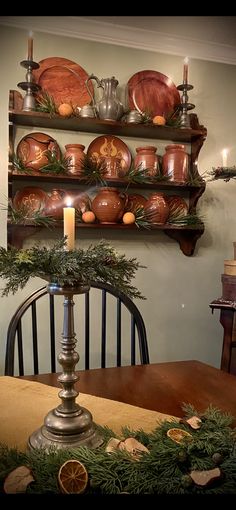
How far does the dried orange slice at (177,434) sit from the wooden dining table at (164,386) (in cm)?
17

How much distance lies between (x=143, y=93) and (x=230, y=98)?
1.76ft

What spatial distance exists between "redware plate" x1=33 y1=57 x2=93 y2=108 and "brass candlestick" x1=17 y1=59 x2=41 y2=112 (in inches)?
4.6

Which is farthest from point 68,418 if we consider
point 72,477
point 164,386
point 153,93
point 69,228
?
point 153,93

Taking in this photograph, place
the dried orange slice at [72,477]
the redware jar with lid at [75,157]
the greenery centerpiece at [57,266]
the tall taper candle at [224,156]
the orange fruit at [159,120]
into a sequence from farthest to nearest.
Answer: the tall taper candle at [224,156] → the orange fruit at [159,120] → the redware jar with lid at [75,157] → the greenery centerpiece at [57,266] → the dried orange slice at [72,477]

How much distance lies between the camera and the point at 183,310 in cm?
215

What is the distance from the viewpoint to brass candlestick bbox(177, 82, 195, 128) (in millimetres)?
1954

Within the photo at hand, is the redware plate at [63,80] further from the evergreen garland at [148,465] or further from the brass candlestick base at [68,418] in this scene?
the evergreen garland at [148,465]

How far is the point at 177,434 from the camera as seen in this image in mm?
581

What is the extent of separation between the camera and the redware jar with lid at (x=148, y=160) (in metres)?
1.92

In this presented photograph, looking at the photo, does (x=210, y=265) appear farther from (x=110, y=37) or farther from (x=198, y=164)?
(x=110, y=37)

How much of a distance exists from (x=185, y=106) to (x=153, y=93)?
0.19 metres

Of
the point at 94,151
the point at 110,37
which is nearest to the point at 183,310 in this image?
the point at 94,151

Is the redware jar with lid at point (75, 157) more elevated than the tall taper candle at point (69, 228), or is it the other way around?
the redware jar with lid at point (75, 157)

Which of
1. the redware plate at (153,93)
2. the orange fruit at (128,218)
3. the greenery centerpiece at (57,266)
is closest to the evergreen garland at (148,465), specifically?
the greenery centerpiece at (57,266)
